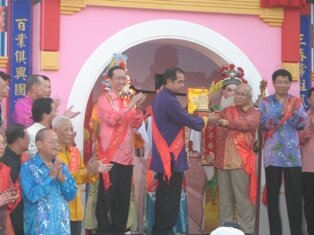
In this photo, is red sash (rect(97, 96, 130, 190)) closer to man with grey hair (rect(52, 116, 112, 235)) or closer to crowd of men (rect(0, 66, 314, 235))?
crowd of men (rect(0, 66, 314, 235))

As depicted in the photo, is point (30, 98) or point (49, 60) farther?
point (49, 60)

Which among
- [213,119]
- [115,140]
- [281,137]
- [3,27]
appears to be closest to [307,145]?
[281,137]

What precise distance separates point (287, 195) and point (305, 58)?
203 centimetres

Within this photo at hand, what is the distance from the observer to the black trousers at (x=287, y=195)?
6.99m

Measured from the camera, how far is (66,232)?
532 centimetres

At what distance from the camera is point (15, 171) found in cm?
536

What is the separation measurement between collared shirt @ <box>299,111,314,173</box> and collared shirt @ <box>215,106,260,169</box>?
0.53 m

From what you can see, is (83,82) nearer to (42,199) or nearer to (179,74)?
(179,74)

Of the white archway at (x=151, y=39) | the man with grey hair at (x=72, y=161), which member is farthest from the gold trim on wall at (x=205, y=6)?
the man with grey hair at (x=72, y=161)

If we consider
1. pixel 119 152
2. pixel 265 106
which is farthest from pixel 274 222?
pixel 119 152

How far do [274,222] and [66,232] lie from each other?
7.95ft

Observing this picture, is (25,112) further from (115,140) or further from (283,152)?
(283,152)

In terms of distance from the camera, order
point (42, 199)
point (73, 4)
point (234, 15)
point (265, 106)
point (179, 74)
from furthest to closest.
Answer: point (234, 15), point (73, 4), point (265, 106), point (179, 74), point (42, 199)

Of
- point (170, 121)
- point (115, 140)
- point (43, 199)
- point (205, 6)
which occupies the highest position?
point (205, 6)
